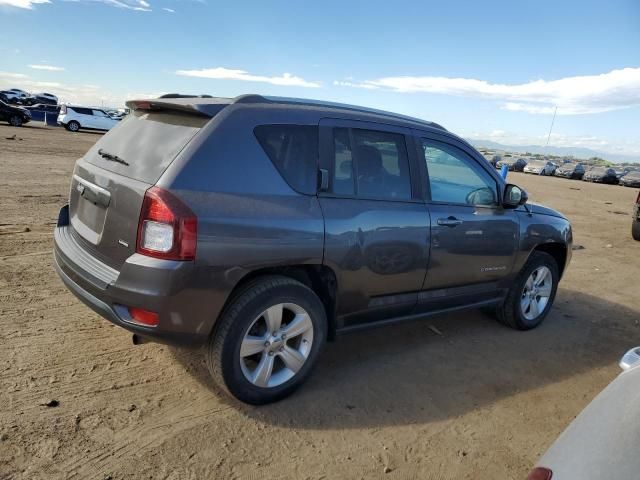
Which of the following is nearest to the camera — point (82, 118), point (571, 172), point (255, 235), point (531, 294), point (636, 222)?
point (255, 235)

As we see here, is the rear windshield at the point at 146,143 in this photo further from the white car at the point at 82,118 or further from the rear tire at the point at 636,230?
the white car at the point at 82,118

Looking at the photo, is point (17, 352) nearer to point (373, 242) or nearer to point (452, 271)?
point (373, 242)

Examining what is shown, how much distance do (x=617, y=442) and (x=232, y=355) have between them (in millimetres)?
2046

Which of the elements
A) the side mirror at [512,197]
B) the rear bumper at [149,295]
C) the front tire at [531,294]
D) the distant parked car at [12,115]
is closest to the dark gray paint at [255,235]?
the rear bumper at [149,295]

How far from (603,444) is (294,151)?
7.66ft

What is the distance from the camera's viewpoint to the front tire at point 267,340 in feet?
9.87

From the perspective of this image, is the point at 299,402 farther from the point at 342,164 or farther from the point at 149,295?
the point at 342,164

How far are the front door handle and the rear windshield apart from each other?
6.52ft

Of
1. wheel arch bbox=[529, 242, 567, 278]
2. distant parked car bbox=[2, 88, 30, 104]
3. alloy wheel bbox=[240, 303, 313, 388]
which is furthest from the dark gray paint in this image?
distant parked car bbox=[2, 88, 30, 104]

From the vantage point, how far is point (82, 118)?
101 ft

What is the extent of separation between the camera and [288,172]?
322cm

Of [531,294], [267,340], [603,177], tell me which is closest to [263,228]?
[267,340]

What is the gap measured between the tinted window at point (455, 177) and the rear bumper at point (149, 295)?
2.14m

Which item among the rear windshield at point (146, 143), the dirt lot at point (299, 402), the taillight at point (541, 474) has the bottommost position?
the dirt lot at point (299, 402)
